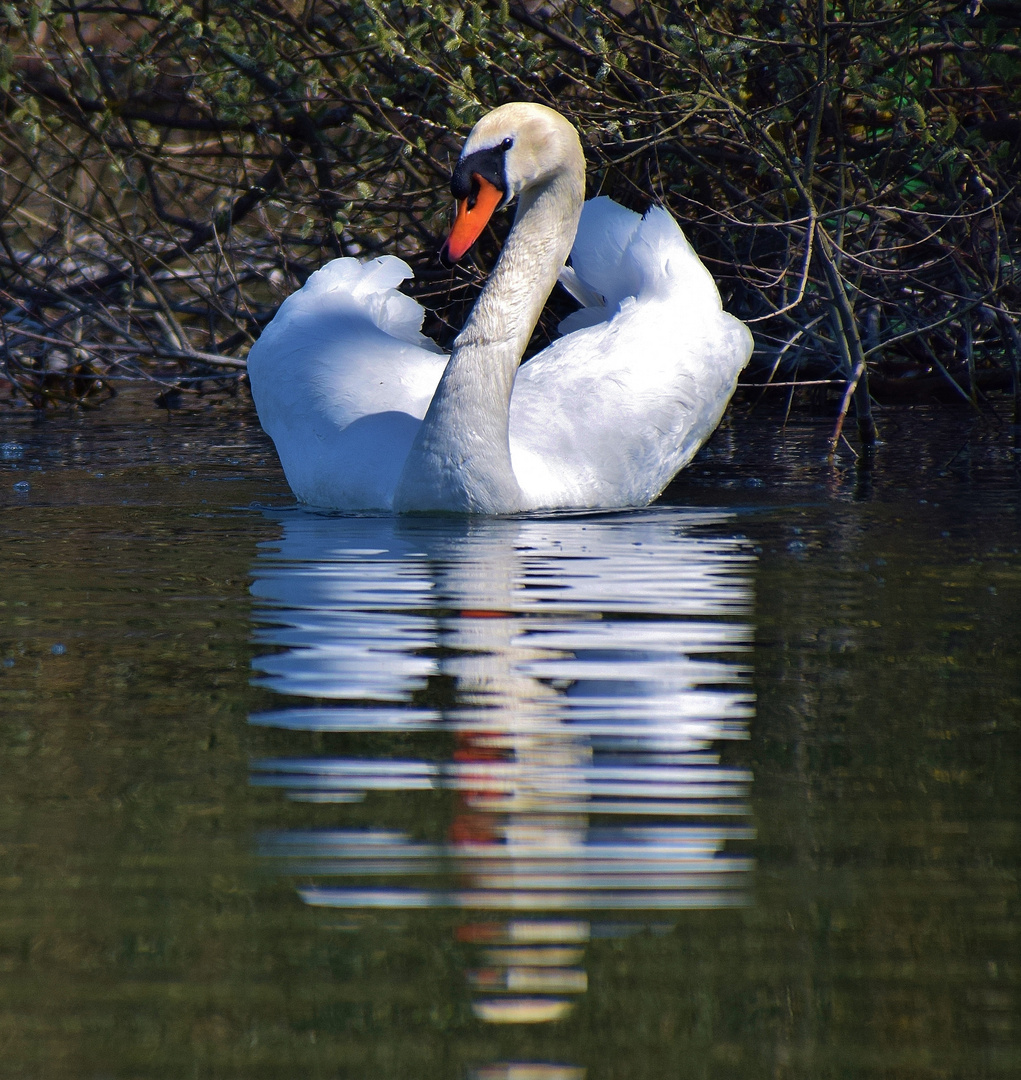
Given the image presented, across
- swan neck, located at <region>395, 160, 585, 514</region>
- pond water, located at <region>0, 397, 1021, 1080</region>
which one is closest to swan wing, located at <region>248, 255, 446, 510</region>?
swan neck, located at <region>395, 160, 585, 514</region>

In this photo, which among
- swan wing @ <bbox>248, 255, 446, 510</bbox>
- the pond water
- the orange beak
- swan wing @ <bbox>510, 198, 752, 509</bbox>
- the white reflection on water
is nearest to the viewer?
the pond water

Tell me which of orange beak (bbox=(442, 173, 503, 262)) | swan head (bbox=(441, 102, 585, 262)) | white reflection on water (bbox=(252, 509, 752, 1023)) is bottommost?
white reflection on water (bbox=(252, 509, 752, 1023))

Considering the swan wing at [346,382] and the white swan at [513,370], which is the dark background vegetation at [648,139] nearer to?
the white swan at [513,370]

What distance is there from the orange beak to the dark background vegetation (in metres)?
1.01

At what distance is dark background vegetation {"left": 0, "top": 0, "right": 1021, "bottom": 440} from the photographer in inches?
258

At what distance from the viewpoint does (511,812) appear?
2.56m

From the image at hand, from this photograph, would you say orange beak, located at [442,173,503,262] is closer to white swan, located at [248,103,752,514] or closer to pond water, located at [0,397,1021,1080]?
white swan, located at [248,103,752,514]

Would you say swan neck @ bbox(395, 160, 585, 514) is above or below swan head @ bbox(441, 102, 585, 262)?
below

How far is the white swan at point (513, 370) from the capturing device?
5.51 m

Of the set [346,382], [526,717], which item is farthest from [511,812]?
[346,382]

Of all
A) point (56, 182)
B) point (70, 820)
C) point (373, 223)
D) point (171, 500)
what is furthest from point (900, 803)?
point (56, 182)

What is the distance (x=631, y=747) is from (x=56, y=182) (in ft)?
34.6

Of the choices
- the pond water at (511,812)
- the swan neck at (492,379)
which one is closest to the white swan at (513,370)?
the swan neck at (492,379)

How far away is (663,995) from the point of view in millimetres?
1959
